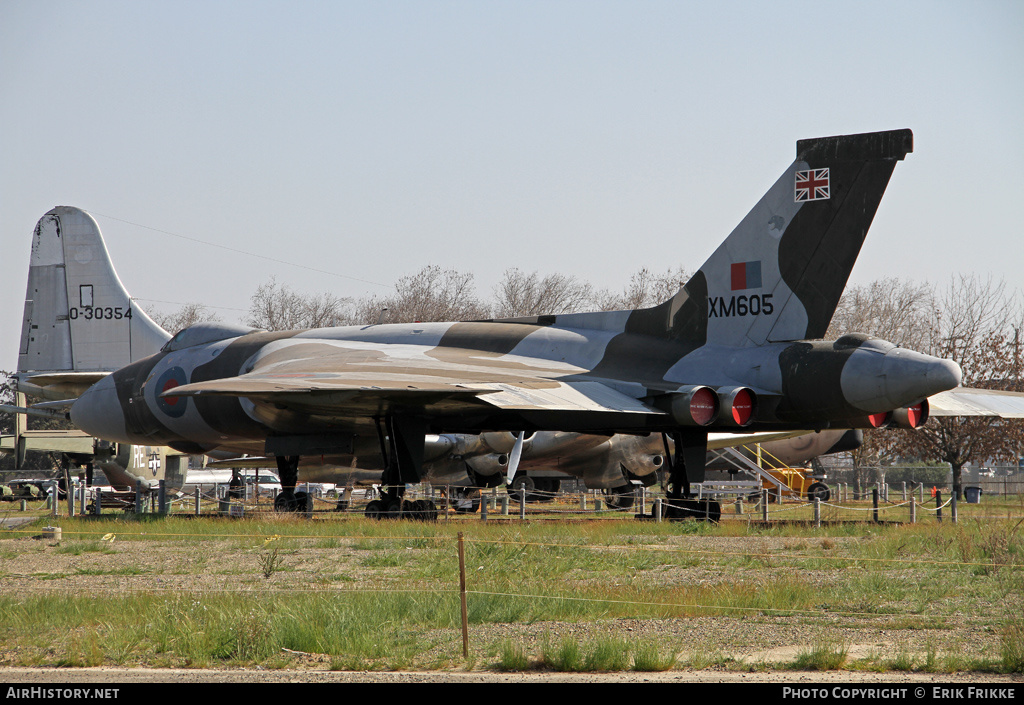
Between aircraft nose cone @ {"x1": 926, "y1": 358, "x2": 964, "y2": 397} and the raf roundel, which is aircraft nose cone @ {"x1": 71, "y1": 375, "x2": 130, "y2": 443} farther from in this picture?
aircraft nose cone @ {"x1": 926, "y1": 358, "x2": 964, "y2": 397}

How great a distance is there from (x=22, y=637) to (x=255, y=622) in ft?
5.26

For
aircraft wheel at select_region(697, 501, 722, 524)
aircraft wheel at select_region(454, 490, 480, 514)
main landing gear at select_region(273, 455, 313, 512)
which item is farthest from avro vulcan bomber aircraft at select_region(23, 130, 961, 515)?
aircraft wheel at select_region(454, 490, 480, 514)

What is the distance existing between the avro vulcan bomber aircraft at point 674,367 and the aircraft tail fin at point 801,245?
0.06 ft

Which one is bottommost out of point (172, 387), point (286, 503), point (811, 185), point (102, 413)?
point (286, 503)

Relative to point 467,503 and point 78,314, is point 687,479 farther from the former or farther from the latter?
point 78,314

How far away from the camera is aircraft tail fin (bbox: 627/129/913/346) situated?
1384cm

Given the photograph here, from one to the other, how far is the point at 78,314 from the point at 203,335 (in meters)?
6.36

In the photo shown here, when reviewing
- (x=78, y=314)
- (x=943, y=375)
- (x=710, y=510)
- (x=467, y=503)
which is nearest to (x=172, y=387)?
(x=78, y=314)

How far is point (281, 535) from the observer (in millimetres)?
13234

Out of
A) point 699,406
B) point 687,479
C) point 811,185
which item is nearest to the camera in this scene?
point 699,406

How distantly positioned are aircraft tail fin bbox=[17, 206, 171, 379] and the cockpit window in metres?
4.72

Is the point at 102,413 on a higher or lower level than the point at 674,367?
lower

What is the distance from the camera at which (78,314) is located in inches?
949
